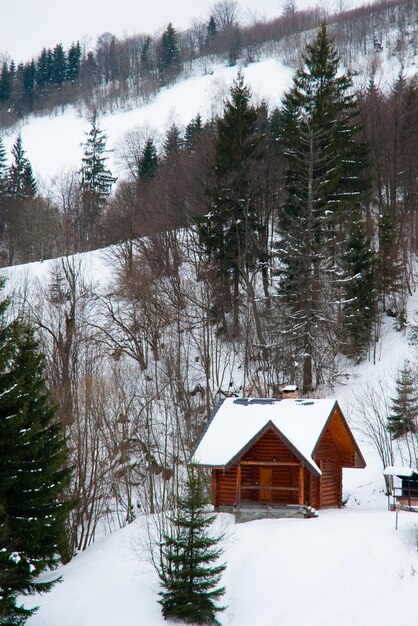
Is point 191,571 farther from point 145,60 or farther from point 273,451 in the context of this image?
point 145,60

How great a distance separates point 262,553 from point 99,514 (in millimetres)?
9945

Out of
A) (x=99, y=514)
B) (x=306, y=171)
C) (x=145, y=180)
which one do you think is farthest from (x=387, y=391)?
(x=145, y=180)

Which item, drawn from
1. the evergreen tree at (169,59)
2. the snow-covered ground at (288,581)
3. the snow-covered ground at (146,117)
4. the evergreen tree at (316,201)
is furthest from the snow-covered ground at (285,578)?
the evergreen tree at (169,59)

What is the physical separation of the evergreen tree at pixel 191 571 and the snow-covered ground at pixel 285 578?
707mm

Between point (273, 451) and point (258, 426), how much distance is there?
991 mm

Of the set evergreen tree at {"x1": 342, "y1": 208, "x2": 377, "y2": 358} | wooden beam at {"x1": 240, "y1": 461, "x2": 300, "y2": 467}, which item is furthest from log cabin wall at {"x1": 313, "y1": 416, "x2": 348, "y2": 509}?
evergreen tree at {"x1": 342, "y1": 208, "x2": 377, "y2": 358}

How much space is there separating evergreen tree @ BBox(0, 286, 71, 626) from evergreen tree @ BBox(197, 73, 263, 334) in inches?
833

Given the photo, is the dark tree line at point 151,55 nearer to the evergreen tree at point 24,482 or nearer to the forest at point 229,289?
the forest at point 229,289

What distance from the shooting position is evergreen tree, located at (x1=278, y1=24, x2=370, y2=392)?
34125mm

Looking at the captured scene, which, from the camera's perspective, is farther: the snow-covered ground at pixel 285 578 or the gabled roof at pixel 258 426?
the gabled roof at pixel 258 426

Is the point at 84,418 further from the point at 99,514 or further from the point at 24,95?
the point at 24,95

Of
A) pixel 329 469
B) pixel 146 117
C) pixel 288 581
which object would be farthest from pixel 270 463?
pixel 146 117

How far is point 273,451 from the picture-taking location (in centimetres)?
2420

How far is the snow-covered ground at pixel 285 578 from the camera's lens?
17.4 meters
